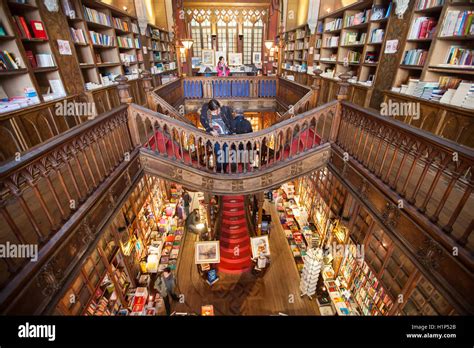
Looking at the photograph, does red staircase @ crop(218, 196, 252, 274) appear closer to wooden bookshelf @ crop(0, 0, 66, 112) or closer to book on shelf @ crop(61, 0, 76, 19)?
wooden bookshelf @ crop(0, 0, 66, 112)

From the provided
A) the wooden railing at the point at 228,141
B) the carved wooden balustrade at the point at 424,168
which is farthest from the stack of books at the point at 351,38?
the carved wooden balustrade at the point at 424,168

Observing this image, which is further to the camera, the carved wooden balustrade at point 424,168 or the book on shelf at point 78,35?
the book on shelf at point 78,35

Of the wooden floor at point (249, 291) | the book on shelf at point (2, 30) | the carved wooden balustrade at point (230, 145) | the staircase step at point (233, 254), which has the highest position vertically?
the book on shelf at point (2, 30)

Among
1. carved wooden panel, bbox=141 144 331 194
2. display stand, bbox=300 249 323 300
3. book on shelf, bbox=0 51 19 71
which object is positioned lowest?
display stand, bbox=300 249 323 300

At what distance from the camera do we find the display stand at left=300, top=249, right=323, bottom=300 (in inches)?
183

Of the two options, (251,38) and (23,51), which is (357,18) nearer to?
(23,51)

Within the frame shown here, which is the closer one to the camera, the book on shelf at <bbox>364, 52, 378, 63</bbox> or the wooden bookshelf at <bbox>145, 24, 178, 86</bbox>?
the book on shelf at <bbox>364, 52, 378, 63</bbox>

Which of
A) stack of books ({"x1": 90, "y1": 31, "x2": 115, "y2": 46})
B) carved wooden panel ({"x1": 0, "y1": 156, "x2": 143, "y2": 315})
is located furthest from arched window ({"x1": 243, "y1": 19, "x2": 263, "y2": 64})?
carved wooden panel ({"x1": 0, "y1": 156, "x2": 143, "y2": 315})

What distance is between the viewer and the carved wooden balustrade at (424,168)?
1.92 metres

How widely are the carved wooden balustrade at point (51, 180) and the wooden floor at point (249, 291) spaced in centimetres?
364

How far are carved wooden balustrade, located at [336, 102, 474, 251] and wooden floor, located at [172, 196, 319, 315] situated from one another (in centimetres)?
352

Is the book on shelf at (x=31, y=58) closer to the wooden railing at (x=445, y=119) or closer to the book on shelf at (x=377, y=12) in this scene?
the wooden railing at (x=445, y=119)
